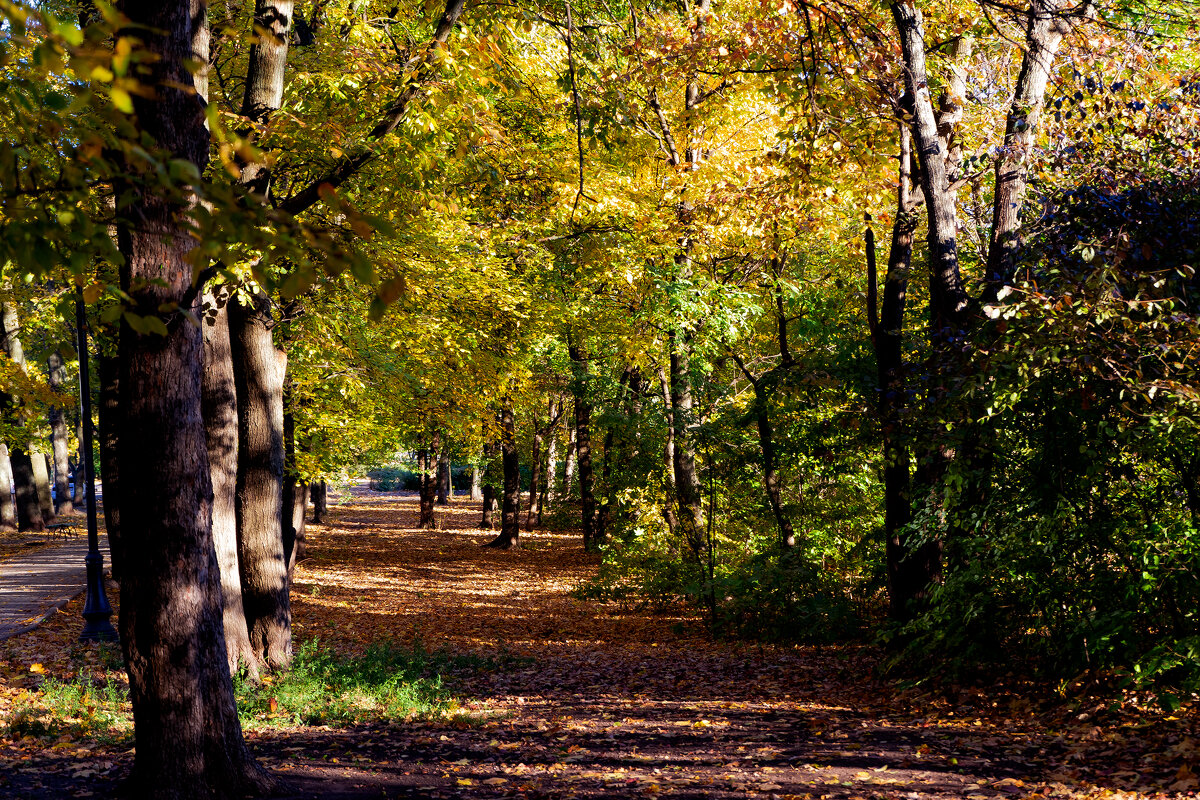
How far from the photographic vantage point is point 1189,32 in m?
8.93

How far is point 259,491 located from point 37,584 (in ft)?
33.9

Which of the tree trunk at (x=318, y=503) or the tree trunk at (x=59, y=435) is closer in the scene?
the tree trunk at (x=59, y=435)

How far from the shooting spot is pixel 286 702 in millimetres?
8203

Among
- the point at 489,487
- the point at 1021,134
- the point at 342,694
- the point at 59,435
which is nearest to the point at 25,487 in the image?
the point at 59,435

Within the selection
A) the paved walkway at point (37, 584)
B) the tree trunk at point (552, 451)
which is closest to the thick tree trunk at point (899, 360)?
the paved walkway at point (37, 584)

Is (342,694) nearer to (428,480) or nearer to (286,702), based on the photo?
(286,702)

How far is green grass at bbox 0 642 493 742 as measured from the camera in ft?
23.9

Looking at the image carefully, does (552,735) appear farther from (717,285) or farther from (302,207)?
(717,285)

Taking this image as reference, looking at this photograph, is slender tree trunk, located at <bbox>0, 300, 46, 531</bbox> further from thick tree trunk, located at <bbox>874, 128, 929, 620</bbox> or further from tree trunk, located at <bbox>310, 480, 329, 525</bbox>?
thick tree trunk, located at <bbox>874, 128, 929, 620</bbox>

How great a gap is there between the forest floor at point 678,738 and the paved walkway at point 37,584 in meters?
0.52

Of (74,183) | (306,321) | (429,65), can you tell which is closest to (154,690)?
(74,183)

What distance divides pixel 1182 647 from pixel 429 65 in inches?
291

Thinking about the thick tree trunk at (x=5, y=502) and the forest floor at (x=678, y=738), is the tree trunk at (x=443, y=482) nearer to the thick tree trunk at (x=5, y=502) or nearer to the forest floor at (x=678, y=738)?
the thick tree trunk at (x=5, y=502)

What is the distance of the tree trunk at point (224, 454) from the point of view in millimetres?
8656
